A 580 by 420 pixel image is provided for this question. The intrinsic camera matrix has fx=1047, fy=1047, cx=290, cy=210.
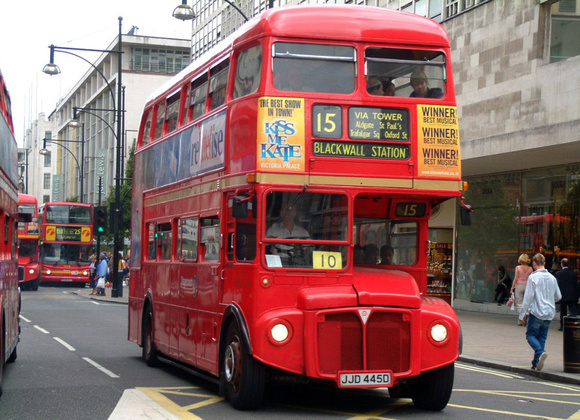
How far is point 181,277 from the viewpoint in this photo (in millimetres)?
13758

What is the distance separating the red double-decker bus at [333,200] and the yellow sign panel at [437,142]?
0.6 inches

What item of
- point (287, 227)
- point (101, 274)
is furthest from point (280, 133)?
point (101, 274)

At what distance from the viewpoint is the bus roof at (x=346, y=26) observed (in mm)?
10758

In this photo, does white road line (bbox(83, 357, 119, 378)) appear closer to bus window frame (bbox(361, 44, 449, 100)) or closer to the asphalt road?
the asphalt road

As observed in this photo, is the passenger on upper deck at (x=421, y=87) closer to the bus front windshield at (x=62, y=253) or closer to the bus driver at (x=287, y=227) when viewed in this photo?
the bus driver at (x=287, y=227)

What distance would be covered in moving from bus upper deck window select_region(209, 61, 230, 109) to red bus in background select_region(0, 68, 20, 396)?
245 centimetres

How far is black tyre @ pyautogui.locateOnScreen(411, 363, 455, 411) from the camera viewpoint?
1052 cm

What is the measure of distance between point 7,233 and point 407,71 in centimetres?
529

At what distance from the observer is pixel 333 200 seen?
420 inches

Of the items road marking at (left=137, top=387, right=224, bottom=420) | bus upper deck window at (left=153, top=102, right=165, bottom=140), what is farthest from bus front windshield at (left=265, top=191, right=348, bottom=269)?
bus upper deck window at (left=153, top=102, right=165, bottom=140)

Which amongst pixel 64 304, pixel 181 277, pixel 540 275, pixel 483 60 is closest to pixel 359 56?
pixel 181 277

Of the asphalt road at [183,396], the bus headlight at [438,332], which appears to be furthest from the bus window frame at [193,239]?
the bus headlight at [438,332]

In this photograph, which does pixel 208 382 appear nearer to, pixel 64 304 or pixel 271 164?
pixel 271 164

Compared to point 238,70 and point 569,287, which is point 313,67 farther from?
point 569,287
